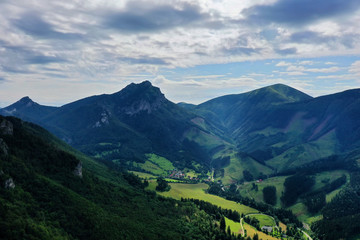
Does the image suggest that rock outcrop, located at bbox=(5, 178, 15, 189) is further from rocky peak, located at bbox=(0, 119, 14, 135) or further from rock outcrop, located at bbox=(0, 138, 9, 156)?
rocky peak, located at bbox=(0, 119, 14, 135)

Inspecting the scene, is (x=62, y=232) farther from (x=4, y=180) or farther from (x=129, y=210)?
(x=129, y=210)

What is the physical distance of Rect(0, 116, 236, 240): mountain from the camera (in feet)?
378

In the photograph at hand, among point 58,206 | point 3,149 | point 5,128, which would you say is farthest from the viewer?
point 5,128

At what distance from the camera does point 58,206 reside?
137 m

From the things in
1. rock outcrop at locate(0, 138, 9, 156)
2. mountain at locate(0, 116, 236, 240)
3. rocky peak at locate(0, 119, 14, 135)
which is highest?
rocky peak at locate(0, 119, 14, 135)

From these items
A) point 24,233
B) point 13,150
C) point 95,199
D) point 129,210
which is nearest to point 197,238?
point 129,210

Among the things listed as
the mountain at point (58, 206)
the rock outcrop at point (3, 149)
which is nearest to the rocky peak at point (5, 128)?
the mountain at point (58, 206)

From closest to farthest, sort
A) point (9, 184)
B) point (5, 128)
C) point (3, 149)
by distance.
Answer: point (9, 184)
point (3, 149)
point (5, 128)

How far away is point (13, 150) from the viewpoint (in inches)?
6462

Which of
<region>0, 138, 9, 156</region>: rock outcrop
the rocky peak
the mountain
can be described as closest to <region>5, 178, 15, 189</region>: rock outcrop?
the mountain

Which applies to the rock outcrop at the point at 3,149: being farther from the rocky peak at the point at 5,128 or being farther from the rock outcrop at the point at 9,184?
the rock outcrop at the point at 9,184

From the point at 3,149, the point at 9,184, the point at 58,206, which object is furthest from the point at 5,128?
the point at 58,206

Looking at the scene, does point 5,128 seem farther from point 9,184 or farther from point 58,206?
point 58,206

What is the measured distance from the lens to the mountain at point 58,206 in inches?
4535
